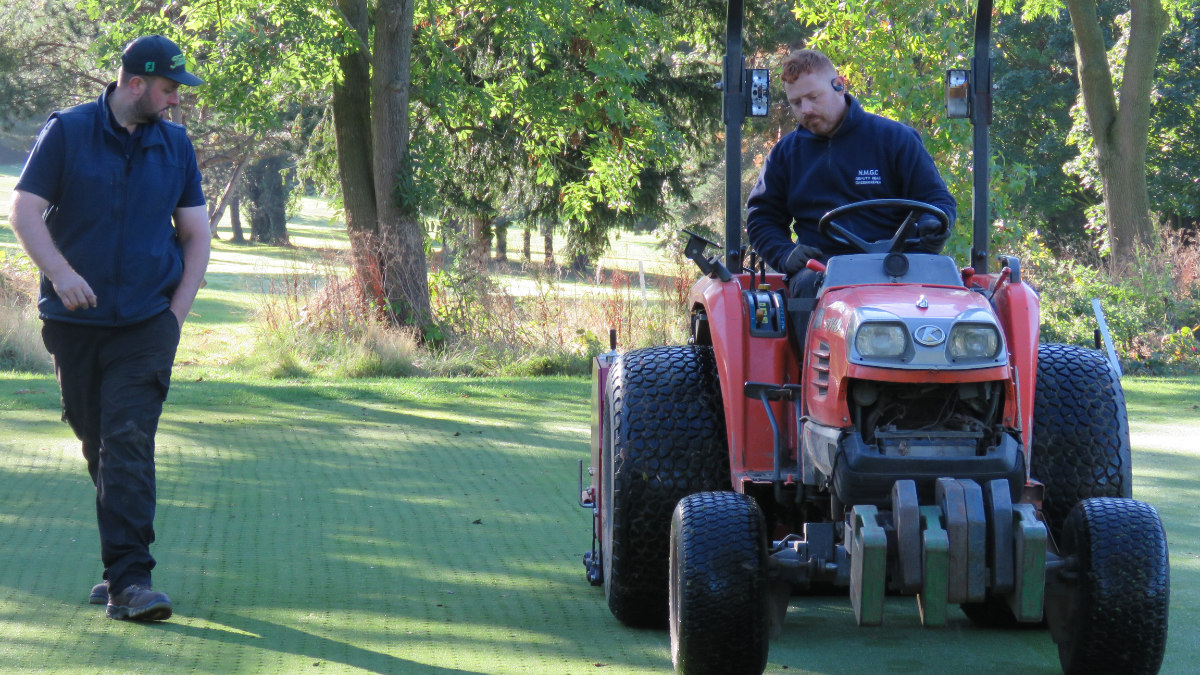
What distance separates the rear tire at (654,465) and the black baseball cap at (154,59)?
1.85 meters

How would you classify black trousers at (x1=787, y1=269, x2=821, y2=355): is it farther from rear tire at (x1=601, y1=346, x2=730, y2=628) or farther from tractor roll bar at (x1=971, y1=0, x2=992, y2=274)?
tractor roll bar at (x1=971, y1=0, x2=992, y2=274)

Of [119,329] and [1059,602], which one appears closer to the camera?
[1059,602]

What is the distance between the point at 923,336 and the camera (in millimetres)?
3586

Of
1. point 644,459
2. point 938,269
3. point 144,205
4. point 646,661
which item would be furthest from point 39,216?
point 938,269

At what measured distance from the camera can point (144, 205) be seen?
4715 mm

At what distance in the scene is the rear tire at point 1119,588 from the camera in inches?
141

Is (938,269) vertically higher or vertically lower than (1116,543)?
higher

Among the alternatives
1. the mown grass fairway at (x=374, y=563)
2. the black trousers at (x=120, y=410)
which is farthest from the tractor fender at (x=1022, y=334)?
the black trousers at (x=120, y=410)

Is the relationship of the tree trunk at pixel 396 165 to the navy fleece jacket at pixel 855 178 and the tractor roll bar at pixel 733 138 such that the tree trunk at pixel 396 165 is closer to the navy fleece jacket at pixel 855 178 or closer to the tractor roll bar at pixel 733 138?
the tractor roll bar at pixel 733 138

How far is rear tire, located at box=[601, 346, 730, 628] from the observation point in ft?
14.6

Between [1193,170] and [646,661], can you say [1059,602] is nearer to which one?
[646,661]

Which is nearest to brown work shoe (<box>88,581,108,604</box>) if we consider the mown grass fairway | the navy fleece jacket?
the mown grass fairway

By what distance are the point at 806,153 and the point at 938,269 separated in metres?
0.91

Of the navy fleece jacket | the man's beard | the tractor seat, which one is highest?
the man's beard
